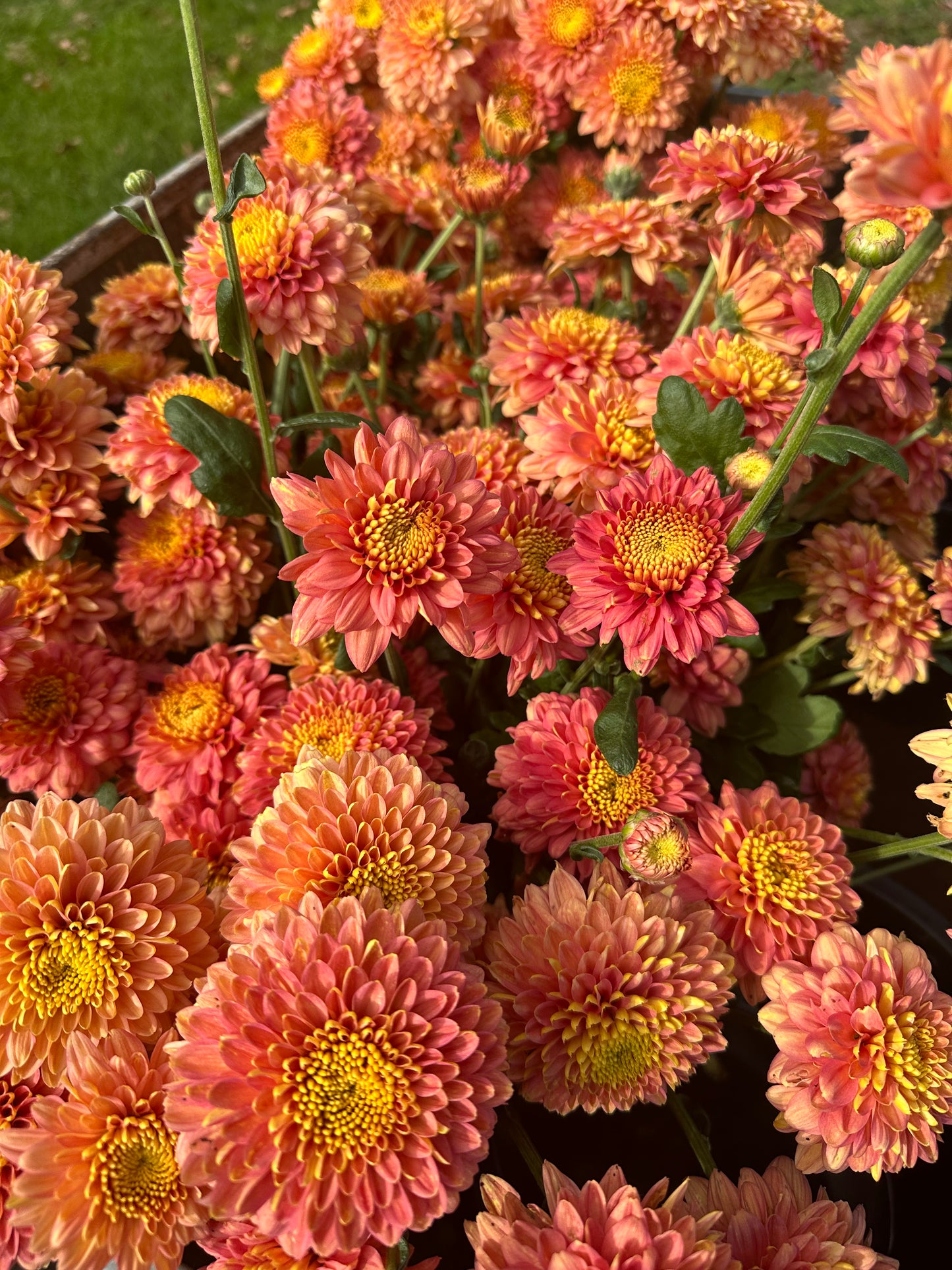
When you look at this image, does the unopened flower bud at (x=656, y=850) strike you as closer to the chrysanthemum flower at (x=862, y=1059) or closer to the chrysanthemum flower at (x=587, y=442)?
the chrysanthemum flower at (x=862, y=1059)

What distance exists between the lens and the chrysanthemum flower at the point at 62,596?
0.93 m

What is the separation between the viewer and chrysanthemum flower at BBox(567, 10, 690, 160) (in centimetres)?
114

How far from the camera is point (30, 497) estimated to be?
0.92 m

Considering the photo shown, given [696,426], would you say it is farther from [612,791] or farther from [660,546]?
[612,791]

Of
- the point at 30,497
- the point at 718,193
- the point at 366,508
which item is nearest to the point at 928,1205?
the point at 366,508

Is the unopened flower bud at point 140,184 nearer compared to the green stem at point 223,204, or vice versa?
the green stem at point 223,204

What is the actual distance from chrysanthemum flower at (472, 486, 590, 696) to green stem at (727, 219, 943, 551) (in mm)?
156

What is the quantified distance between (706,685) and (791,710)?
0.14 meters

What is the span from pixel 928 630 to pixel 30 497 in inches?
36.3

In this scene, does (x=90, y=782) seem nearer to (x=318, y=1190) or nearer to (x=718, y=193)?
(x=318, y=1190)

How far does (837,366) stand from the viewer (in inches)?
23.0

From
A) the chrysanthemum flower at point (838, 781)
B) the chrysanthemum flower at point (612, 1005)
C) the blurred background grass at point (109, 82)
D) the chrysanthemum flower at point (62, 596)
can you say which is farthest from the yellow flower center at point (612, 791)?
the blurred background grass at point (109, 82)

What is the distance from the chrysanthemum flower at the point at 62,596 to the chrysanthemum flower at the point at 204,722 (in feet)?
0.39

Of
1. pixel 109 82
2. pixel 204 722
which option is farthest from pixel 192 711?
pixel 109 82
